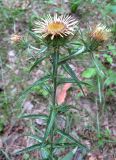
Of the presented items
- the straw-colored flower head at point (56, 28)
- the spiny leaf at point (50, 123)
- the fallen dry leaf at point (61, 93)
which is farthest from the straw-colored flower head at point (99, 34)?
the fallen dry leaf at point (61, 93)

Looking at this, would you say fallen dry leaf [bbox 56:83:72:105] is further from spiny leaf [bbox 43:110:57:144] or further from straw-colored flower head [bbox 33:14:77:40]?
straw-colored flower head [bbox 33:14:77:40]

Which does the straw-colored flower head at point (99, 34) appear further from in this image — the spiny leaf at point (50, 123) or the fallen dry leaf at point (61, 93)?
the fallen dry leaf at point (61, 93)

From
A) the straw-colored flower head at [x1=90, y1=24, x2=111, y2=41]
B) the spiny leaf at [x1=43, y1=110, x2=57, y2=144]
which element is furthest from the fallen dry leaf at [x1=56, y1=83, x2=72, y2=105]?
the straw-colored flower head at [x1=90, y1=24, x2=111, y2=41]

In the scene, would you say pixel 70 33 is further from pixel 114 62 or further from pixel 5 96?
pixel 114 62

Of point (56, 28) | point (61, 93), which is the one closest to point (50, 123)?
point (56, 28)

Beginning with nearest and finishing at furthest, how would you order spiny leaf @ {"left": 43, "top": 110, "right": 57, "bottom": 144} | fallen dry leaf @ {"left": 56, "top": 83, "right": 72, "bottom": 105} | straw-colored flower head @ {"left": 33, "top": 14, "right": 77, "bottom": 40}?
straw-colored flower head @ {"left": 33, "top": 14, "right": 77, "bottom": 40}
spiny leaf @ {"left": 43, "top": 110, "right": 57, "bottom": 144}
fallen dry leaf @ {"left": 56, "top": 83, "right": 72, "bottom": 105}

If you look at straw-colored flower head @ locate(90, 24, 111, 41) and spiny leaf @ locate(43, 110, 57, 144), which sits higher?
straw-colored flower head @ locate(90, 24, 111, 41)

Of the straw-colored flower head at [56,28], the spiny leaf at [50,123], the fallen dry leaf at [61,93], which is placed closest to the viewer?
the straw-colored flower head at [56,28]

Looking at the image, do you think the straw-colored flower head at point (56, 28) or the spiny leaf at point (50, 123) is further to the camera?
the spiny leaf at point (50, 123)

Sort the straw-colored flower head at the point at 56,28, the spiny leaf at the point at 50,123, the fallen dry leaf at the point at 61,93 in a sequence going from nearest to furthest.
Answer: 1. the straw-colored flower head at the point at 56,28
2. the spiny leaf at the point at 50,123
3. the fallen dry leaf at the point at 61,93

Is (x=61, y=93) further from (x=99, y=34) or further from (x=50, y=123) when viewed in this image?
(x=99, y=34)

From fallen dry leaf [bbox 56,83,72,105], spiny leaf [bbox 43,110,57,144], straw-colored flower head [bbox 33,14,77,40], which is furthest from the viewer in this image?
fallen dry leaf [bbox 56,83,72,105]

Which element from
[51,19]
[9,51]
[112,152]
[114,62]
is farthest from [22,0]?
[51,19]
